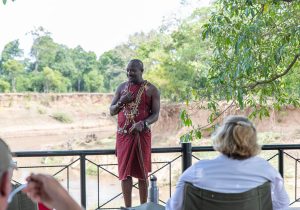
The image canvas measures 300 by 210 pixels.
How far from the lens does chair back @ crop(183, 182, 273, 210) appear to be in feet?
6.02

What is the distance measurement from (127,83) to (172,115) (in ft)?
53.1

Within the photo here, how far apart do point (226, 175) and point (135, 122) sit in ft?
5.57

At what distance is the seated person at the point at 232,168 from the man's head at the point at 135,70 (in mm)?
1597

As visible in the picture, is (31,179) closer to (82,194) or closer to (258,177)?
(258,177)

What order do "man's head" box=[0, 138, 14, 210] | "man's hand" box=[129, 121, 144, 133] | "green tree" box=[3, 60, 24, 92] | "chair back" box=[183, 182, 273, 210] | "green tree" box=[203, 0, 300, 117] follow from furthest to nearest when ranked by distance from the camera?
"green tree" box=[3, 60, 24, 92], "green tree" box=[203, 0, 300, 117], "man's hand" box=[129, 121, 144, 133], "chair back" box=[183, 182, 273, 210], "man's head" box=[0, 138, 14, 210]

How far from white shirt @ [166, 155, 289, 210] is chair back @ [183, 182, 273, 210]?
0.02m

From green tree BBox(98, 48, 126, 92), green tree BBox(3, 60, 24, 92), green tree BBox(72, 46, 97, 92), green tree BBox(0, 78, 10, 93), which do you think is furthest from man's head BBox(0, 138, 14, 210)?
green tree BBox(0, 78, 10, 93)

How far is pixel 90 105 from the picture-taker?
2292 cm

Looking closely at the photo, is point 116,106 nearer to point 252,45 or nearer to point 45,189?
point 252,45

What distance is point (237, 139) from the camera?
6.42 feet

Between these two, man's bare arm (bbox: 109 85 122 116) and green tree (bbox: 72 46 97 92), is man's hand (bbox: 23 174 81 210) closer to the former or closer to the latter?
man's bare arm (bbox: 109 85 122 116)

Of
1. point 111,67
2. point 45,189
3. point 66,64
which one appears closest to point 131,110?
point 45,189

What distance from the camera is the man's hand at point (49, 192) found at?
69 cm

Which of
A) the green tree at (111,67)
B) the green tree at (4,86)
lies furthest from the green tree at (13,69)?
the green tree at (111,67)
